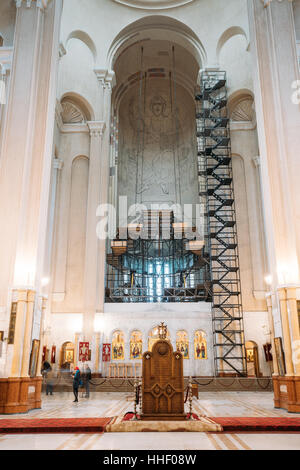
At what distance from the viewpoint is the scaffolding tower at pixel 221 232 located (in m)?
19.7

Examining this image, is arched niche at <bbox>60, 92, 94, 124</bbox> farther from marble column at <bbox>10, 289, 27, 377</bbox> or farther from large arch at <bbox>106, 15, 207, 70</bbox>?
marble column at <bbox>10, 289, 27, 377</bbox>

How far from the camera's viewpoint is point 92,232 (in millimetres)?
21359

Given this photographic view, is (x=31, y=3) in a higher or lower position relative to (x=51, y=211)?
higher

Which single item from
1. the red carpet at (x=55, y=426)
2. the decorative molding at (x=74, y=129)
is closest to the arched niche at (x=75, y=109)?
the decorative molding at (x=74, y=129)

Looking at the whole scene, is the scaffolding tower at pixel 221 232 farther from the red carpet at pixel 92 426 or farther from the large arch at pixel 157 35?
the red carpet at pixel 92 426

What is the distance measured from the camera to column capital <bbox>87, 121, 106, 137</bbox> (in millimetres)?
22969

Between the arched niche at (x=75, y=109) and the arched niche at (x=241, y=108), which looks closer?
the arched niche at (x=75, y=109)

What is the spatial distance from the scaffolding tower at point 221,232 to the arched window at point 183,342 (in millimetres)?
1460

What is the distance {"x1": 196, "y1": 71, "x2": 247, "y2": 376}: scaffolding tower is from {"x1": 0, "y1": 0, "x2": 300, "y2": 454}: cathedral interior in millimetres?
95

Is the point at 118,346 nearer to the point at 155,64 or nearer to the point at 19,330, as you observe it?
the point at 19,330

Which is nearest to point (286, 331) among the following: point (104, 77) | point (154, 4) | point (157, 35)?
point (104, 77)

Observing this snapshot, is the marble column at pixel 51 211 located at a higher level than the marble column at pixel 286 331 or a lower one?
higher

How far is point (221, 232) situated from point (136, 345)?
25.7 feet
